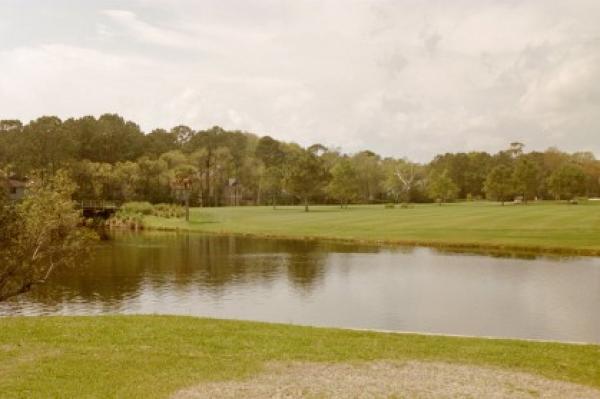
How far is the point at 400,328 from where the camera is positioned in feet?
91.6

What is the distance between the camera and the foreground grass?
49.1 ft

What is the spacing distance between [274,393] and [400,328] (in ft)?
48.7

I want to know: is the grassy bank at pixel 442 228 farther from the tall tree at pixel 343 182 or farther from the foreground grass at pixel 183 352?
the foreground grass at pixel 183 352

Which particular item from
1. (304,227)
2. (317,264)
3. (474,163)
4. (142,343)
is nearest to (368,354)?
(142,343)

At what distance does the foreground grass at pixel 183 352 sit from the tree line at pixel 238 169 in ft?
256

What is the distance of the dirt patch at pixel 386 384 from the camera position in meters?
14.1

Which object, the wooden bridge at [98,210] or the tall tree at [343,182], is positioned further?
the tall tree at [343,182]

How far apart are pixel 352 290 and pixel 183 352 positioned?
21.2m

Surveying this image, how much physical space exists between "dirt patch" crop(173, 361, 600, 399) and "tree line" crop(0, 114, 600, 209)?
8411 centimetres

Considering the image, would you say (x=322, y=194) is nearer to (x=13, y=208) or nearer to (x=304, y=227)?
(x=304, y=227)

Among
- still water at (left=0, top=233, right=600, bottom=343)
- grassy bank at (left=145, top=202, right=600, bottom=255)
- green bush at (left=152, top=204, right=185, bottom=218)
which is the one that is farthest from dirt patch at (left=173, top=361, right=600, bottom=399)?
green bush at (left=152, top=204, right=185, bottom=218)

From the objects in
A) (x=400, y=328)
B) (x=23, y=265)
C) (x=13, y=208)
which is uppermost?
(x=13, y=208)

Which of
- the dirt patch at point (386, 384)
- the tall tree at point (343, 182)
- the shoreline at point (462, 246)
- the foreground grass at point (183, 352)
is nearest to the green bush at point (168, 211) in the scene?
the shoreline at point (462, 246)

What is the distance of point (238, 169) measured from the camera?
16150cm
